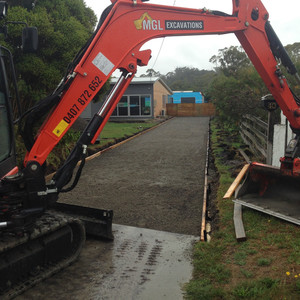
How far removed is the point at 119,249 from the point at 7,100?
244 cm

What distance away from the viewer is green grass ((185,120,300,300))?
11.5 ft

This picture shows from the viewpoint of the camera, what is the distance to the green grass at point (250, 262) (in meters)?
3.52

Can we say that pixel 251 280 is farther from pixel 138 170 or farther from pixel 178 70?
pixel 178 70

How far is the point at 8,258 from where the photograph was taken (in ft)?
11.5

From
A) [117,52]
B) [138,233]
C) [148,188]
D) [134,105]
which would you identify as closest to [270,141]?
[148,188]

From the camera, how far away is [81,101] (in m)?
4.19

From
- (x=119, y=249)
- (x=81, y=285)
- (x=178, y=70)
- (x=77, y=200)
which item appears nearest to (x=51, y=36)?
(x=77, y=200)

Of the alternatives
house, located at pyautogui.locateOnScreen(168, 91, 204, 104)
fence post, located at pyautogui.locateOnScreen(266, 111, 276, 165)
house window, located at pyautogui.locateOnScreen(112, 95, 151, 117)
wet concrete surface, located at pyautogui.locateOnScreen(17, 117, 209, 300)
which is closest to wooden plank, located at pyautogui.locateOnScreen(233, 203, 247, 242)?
wet concrete surface, located at pyautogui.locateOnScreen(17, 117, 209, 300)

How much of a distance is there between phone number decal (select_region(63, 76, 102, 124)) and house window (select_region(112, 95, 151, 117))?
28.1 metres

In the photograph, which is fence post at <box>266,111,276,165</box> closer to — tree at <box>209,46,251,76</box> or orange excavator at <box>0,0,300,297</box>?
orange excavator at <box>0,0,300,297</box>

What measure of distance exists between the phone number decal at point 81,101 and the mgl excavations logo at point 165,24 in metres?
0.97

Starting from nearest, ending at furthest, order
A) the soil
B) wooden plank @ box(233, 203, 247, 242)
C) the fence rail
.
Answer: wooden plank @ box(233, 203, 247, 242)
the soil
the fence rail

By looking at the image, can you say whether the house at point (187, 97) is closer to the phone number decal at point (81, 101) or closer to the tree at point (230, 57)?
the tree at point (230, 57)

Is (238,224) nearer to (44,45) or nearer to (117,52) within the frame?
(117,52)
